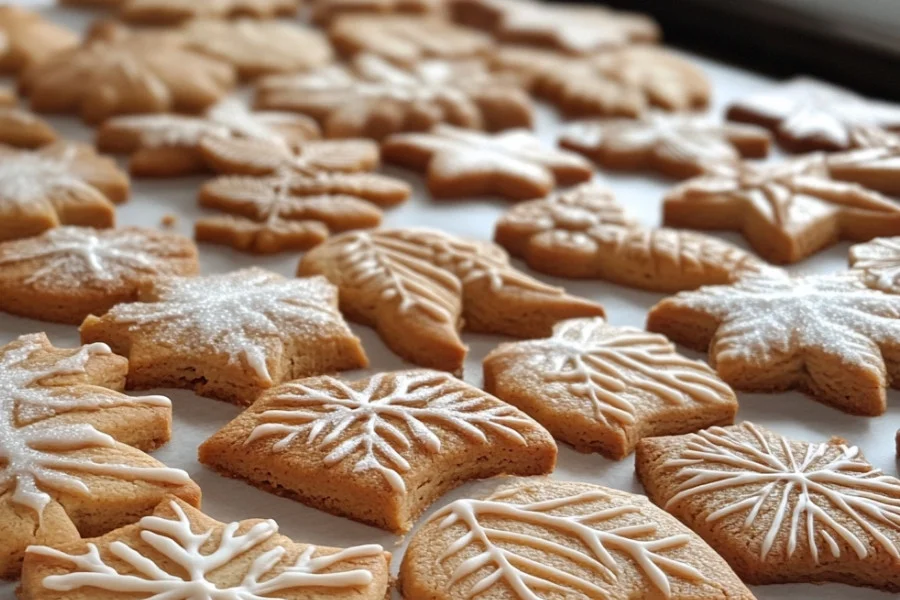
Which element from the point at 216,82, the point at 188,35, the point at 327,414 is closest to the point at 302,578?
the point at 327,414

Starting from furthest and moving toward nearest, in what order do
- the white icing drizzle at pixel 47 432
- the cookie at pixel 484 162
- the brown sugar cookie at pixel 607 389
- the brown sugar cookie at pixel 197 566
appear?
the cookie at pixel 484 162 → the brown sugar cookie at pixel 607 389 → the white icing drizzle at pixel 47 432 → the brown sugar cookie at pixel 197 566

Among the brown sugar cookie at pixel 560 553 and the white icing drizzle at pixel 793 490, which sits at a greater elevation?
the white icing drizzle at pixel 793 490

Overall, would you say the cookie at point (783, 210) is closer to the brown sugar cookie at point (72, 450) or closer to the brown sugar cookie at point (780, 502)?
the brown sugar cookie at point (780, 502)

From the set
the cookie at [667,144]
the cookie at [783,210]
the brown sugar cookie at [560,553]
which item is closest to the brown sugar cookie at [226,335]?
the brown sugar cookie at [560,553]

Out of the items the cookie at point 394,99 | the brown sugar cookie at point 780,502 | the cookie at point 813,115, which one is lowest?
the brown sugar cookie at point 780,502

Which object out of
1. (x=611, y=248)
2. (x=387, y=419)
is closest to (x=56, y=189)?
(x=387, y=419)

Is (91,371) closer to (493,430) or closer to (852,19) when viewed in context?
(493,430)
